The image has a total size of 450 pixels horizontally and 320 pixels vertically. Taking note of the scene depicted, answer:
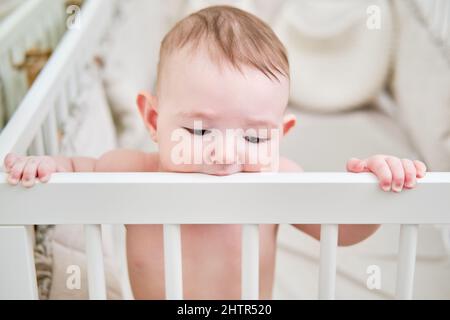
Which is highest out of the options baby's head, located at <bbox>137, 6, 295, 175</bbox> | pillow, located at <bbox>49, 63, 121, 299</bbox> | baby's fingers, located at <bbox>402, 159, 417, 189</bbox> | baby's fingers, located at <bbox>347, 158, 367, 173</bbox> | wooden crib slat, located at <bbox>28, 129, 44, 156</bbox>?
baby's head, located at <bbox>137, 6, 295, 175</bbox>

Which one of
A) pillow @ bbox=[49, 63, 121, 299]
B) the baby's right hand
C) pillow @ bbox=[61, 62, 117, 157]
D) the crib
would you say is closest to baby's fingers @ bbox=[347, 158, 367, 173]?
the baby's right hand

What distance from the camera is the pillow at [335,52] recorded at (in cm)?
190

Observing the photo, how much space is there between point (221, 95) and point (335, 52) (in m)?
1.32

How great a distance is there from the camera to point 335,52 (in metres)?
1.97

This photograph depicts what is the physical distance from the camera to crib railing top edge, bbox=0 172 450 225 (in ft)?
2.13

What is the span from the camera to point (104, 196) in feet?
2.14

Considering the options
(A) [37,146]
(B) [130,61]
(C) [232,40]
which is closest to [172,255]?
(C) [232,40]

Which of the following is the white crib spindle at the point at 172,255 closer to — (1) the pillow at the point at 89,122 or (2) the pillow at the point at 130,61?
(1) the pillow at the point at 89,122

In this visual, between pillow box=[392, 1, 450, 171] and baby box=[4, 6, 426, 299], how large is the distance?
29.6 inches

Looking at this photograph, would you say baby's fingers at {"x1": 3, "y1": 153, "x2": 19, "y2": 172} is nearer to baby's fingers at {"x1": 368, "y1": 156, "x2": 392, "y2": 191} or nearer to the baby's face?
the baby's face

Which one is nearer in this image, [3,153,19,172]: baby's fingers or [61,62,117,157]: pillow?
[3,153,19,172]: baby's fingers

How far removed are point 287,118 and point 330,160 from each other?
0.80 metres

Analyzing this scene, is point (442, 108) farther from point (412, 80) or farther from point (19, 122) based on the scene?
point (19, 122)

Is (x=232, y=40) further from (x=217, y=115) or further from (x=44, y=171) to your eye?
(x=44, y=171)
